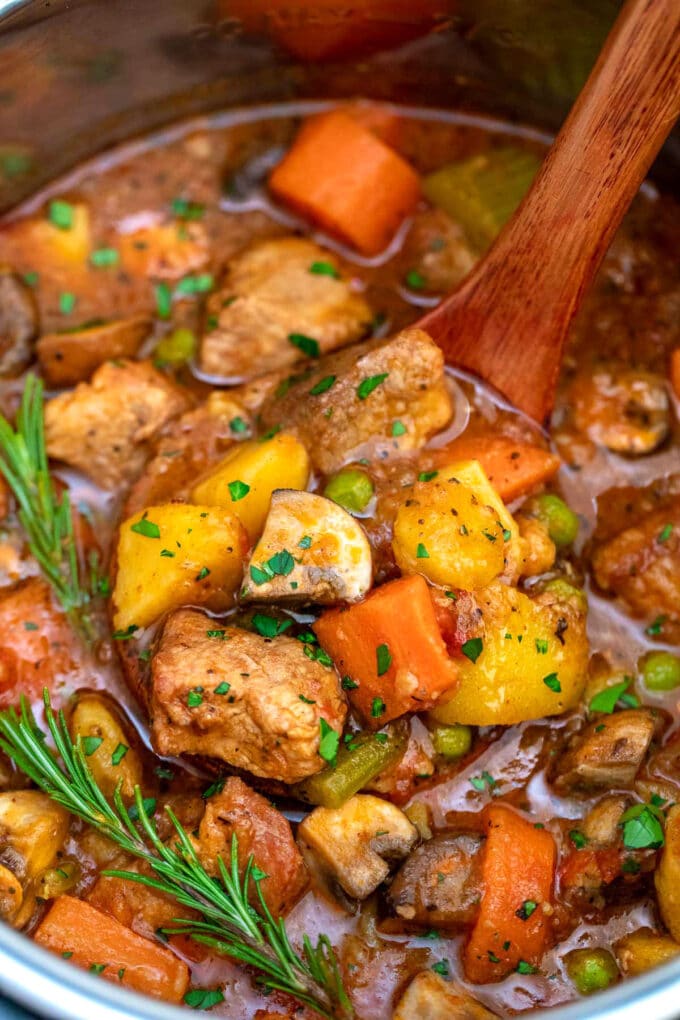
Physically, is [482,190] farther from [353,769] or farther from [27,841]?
[27,841]

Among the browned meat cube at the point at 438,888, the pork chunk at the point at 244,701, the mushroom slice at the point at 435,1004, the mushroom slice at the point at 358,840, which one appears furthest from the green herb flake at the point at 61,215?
the mushroom slice at the point at 435,1004

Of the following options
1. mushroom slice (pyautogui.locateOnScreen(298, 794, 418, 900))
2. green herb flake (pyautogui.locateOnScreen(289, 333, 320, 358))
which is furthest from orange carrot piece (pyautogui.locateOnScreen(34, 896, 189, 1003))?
green herb flake (pyautogui.locateOnScreen(289, 333, 320, 358))

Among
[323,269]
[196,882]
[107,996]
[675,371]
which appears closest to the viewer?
[107,996]

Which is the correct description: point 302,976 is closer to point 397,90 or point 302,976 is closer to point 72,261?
point 72,261

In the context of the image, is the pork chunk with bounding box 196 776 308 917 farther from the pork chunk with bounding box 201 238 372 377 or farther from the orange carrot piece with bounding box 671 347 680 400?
the orange carrot piece with bounding box 671 347 680 400

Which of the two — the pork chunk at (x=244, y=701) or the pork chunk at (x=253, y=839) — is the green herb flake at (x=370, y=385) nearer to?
the pork chunk at (x=244, y=701)

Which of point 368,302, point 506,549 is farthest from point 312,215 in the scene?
point 506,549

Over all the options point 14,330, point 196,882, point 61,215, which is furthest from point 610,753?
point 61,215

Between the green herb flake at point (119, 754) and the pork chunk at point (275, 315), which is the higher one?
the pork chunk at point (275, 315)
